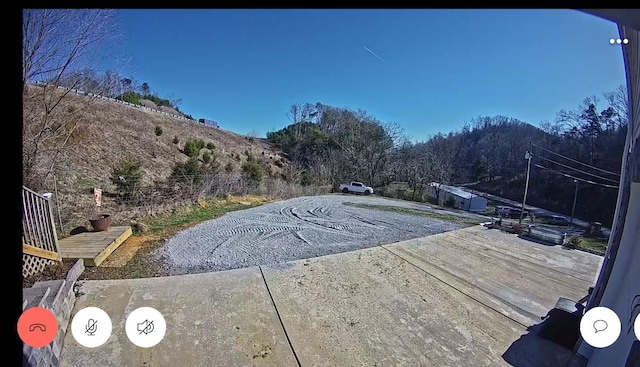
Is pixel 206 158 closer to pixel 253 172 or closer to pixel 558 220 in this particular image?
pixel 253 172

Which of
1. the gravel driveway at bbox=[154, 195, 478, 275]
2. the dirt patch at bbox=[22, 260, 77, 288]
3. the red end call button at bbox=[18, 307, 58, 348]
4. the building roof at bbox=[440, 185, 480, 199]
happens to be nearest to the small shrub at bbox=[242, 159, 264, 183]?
the gravel driveway at bbox=[154, 195, 478, 275]

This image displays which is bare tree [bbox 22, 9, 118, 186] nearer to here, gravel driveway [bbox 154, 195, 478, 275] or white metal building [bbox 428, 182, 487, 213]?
gravel driveway [bbox 154, 195, 478, 275]

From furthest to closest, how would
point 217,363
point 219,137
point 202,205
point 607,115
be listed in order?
1. point 219,137
2. point 202,205
3. point 607,115
4. point 217,363

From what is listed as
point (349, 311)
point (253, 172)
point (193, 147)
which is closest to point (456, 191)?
point (349, 311)

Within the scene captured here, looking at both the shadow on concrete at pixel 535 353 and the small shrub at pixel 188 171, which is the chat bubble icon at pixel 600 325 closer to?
the shadow on concrete at pixel 535 353
